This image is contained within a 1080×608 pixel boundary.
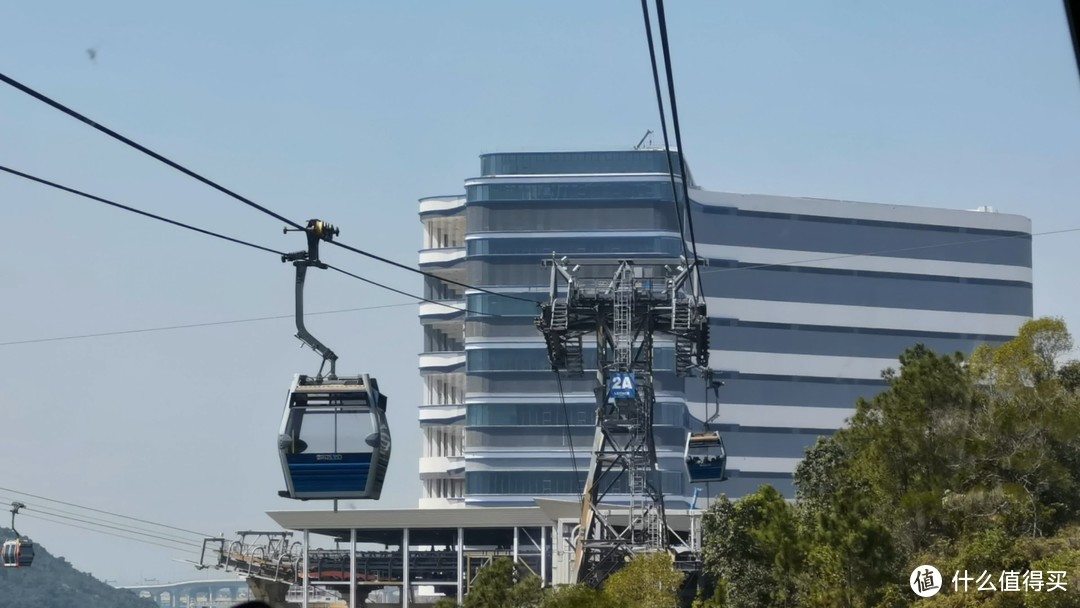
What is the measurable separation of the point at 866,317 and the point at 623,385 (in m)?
106

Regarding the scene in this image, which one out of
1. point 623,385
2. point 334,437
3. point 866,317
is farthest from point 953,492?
point 866,317

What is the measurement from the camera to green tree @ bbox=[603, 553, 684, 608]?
4888 centimetres

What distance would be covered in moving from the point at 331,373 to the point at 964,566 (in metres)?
16.3

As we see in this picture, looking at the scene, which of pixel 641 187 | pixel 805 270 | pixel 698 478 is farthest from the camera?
pixel 805 270

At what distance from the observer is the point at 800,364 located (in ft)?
503

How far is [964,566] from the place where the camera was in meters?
39.1

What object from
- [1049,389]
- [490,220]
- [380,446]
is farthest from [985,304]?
[380,446]

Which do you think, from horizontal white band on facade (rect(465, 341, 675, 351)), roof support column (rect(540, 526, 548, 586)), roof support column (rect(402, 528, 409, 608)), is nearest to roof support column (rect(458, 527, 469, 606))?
roof support column (rect(402, 528, 409, 608))

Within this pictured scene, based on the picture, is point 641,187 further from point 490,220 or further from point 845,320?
point 845,320

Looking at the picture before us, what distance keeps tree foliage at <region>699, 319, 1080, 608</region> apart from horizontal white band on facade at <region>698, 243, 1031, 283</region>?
102183 mm

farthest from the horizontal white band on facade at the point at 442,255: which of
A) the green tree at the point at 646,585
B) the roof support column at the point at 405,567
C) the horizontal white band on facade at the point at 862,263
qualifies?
the green tree at the point at 646,585

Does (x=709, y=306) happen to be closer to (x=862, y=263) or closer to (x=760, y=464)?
(x=760, y=464)

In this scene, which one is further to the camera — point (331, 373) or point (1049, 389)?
point (1049, 389)

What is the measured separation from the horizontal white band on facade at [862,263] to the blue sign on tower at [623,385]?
314ft
